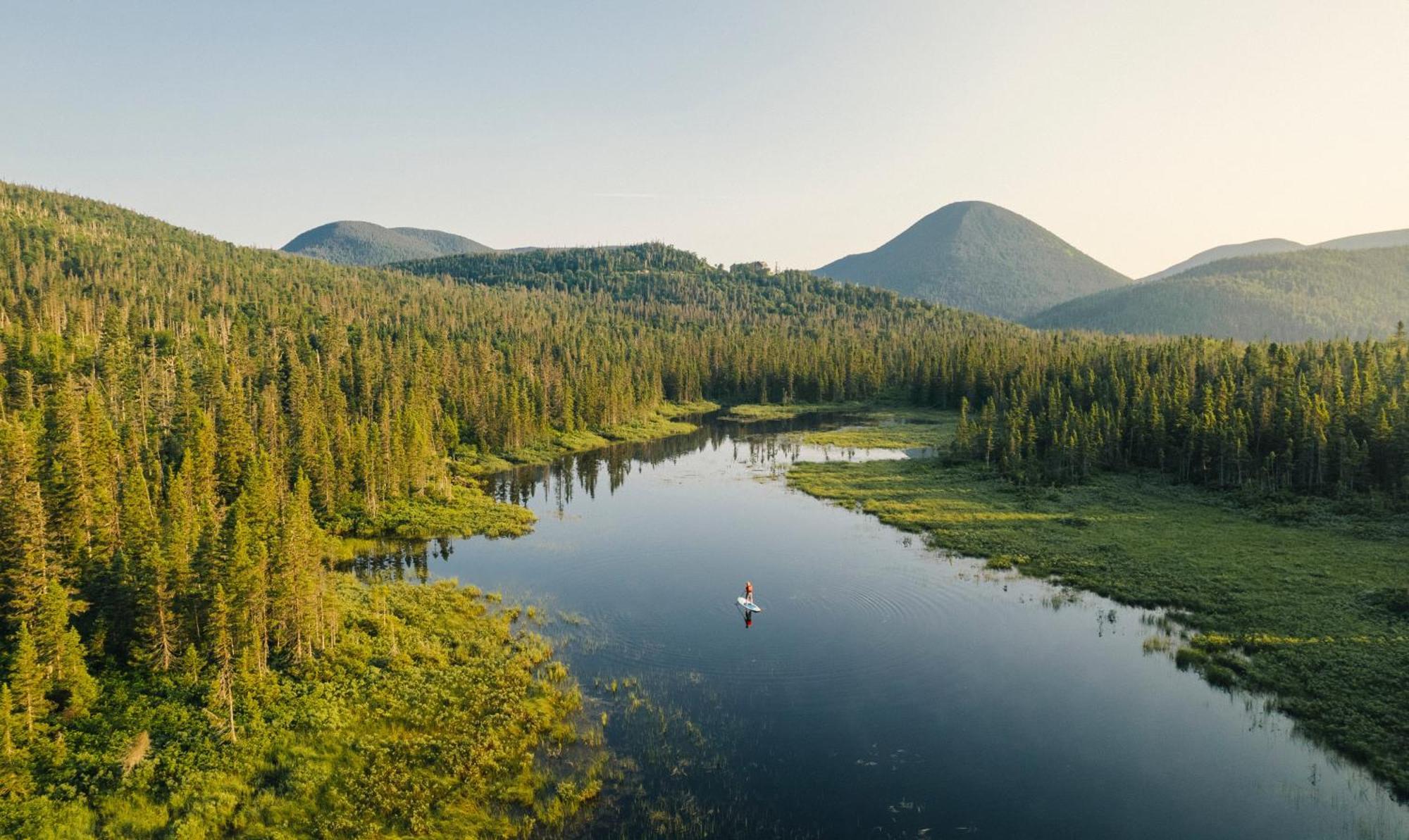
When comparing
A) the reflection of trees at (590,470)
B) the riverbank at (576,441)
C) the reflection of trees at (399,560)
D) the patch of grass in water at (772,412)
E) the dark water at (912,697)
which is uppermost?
the patch of grass in water at (772,412)

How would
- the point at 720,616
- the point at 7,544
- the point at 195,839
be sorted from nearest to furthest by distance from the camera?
the point at 195,839
the point at 7,544
the point at 720,616

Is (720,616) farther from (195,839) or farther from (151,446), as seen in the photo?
(151,446)

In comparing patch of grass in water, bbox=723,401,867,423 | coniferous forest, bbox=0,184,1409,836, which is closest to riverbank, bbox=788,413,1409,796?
coniferous forest, bbox=0,184,1409,836

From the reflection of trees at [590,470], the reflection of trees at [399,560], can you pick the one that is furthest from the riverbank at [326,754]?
the reflection of trees at [590,470]

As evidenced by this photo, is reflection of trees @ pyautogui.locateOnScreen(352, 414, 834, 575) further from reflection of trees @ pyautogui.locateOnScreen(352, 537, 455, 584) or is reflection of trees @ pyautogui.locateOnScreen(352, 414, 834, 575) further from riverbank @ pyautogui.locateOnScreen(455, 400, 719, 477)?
riverbank @ pyautogui.locateOnScreen(455, 400, 719, 477)

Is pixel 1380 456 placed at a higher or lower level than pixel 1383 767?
higher

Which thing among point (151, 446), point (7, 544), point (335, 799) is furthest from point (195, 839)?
point (151, 446)

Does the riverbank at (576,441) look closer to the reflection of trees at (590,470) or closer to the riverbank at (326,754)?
the reflection of trees at (590,470)
